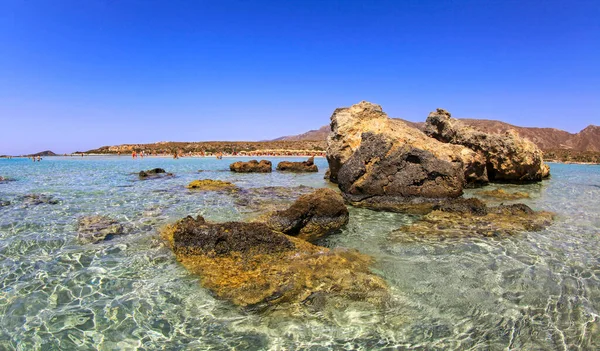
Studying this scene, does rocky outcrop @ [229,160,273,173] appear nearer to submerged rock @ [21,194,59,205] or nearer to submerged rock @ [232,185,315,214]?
submerged rock @ [232,185,315,214]

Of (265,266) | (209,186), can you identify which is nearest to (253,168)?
(209,186)

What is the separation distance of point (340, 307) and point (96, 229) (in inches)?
246

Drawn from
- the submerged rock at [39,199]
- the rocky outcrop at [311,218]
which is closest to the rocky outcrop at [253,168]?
the submerged rock at [39,199]

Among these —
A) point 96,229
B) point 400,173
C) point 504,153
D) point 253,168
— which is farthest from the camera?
point 253,168

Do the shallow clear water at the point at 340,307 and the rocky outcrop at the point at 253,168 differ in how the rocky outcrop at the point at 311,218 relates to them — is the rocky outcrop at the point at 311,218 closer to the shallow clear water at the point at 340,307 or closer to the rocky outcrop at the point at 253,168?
the shallow clear water at the point at 340,307

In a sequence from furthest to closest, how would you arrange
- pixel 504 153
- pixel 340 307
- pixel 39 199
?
pixel 504 153
pixel 39 199
pixel 340 307

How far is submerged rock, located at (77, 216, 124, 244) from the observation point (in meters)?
7.10

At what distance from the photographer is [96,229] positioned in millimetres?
7719

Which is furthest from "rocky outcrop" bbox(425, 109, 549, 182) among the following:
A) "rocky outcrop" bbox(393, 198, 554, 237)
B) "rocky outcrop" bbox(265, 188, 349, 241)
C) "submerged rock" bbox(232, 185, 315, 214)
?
"rocky outcrop" bbox(265, 188, 349, 241)

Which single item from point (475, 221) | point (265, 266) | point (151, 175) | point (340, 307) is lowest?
point (340, 307)

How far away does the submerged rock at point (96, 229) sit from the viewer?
710 centimetres

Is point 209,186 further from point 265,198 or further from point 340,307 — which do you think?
point 340,307

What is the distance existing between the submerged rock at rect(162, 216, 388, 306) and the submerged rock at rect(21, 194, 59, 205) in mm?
7379

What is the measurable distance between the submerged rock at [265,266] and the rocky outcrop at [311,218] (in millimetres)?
1187
